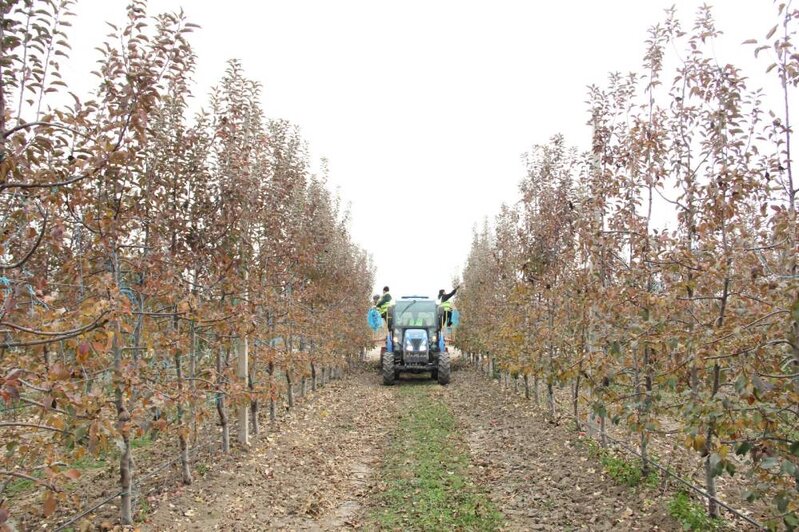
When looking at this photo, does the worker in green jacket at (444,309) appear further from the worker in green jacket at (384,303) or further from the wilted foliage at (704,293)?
the wilted foliage at (704,293)

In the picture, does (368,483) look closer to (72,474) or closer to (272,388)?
(272,388)

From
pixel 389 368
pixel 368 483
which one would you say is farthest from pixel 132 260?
pixel 389 368

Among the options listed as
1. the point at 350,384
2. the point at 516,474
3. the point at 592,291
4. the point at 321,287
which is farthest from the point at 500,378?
the point at 592,291

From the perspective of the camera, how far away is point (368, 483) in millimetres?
8109

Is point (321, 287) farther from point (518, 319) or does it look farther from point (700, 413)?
point (700, 413)

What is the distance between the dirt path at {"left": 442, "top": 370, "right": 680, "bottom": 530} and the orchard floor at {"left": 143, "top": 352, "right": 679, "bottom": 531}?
0.01 m

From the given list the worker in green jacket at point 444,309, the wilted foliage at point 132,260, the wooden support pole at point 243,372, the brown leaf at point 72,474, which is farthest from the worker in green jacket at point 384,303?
the brown leaf at point 72,474

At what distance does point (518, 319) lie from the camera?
11.8 m

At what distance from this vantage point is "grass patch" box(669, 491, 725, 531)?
5.20 m

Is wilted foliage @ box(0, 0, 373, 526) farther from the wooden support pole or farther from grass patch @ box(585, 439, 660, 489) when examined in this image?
grass patch @ box(585, 439, 660, 489)

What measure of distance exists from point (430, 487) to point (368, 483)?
1.02m

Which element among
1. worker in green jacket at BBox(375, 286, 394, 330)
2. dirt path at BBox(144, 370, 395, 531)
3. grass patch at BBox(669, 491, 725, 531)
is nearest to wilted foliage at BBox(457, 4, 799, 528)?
grass patch at BBox(669, 491, 725, 531)

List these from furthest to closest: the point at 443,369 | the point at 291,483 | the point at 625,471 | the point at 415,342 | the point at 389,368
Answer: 1. the point at 415,342
2. the point at 389,368
3. the point at 443,369
4. the point at 291,483
5. the point at 625,471

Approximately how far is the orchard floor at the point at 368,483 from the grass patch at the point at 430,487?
0.12 meters
